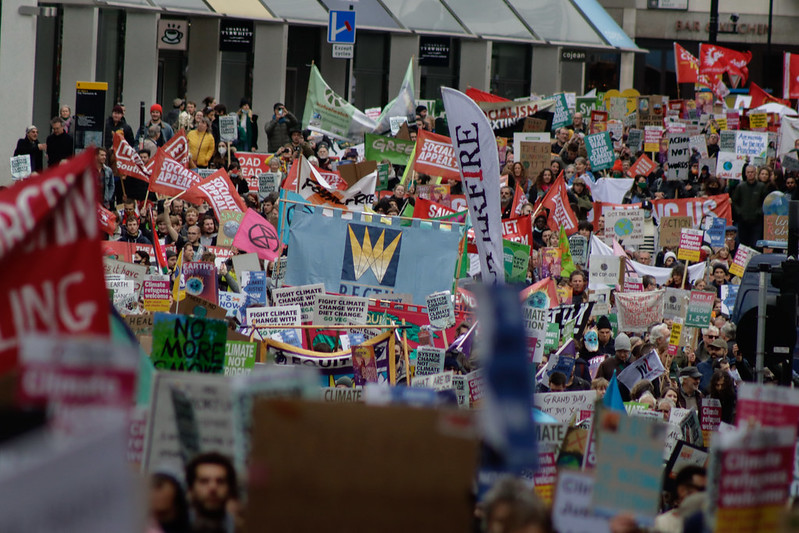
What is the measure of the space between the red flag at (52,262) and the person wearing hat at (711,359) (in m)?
8.38

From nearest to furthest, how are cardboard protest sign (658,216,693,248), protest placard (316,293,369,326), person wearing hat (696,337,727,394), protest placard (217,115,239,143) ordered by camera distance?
person wearing hat (696,337,727,394)
protest placard (316,293,369,326)
cardboard protest sign (658,216,693,248)
protest placard (217,115,239,143)

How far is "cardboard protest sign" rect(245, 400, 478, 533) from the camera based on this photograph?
3980 millimetres

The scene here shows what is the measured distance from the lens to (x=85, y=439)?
3.21 m

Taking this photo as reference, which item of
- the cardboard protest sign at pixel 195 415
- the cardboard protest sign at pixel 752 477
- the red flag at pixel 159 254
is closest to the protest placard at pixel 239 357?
the cardboard protest sign at pixel 195 415

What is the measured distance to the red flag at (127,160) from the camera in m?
18.3

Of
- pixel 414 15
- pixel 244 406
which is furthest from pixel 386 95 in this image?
pixel 244 406

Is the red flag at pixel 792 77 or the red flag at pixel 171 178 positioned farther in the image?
the red flag at pixel 792 77

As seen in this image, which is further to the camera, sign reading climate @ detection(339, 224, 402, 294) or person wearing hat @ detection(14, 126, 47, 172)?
person wearing hat @ detection(14, 126, 47, 172)

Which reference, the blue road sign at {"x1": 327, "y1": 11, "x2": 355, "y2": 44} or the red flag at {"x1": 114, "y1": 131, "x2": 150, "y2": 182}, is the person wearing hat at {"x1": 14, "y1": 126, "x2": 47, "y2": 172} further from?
the blue road sign at {"x1": 327, "y1": 11, "x2": 355, "y2": 44}

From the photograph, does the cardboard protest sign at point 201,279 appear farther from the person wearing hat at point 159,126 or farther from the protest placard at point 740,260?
the person wearing hat at point 159,126

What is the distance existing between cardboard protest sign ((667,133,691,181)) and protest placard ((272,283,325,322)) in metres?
10.6

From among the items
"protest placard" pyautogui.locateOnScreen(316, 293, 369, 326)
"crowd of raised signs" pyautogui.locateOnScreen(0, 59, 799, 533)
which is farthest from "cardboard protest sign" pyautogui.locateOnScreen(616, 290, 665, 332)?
"protest placard" pyautogui.locateOnScreen(316, 293, 369, 326)

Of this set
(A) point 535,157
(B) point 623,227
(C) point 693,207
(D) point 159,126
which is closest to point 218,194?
(D) point 159,126

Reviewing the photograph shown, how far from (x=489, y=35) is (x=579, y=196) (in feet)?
49.9
